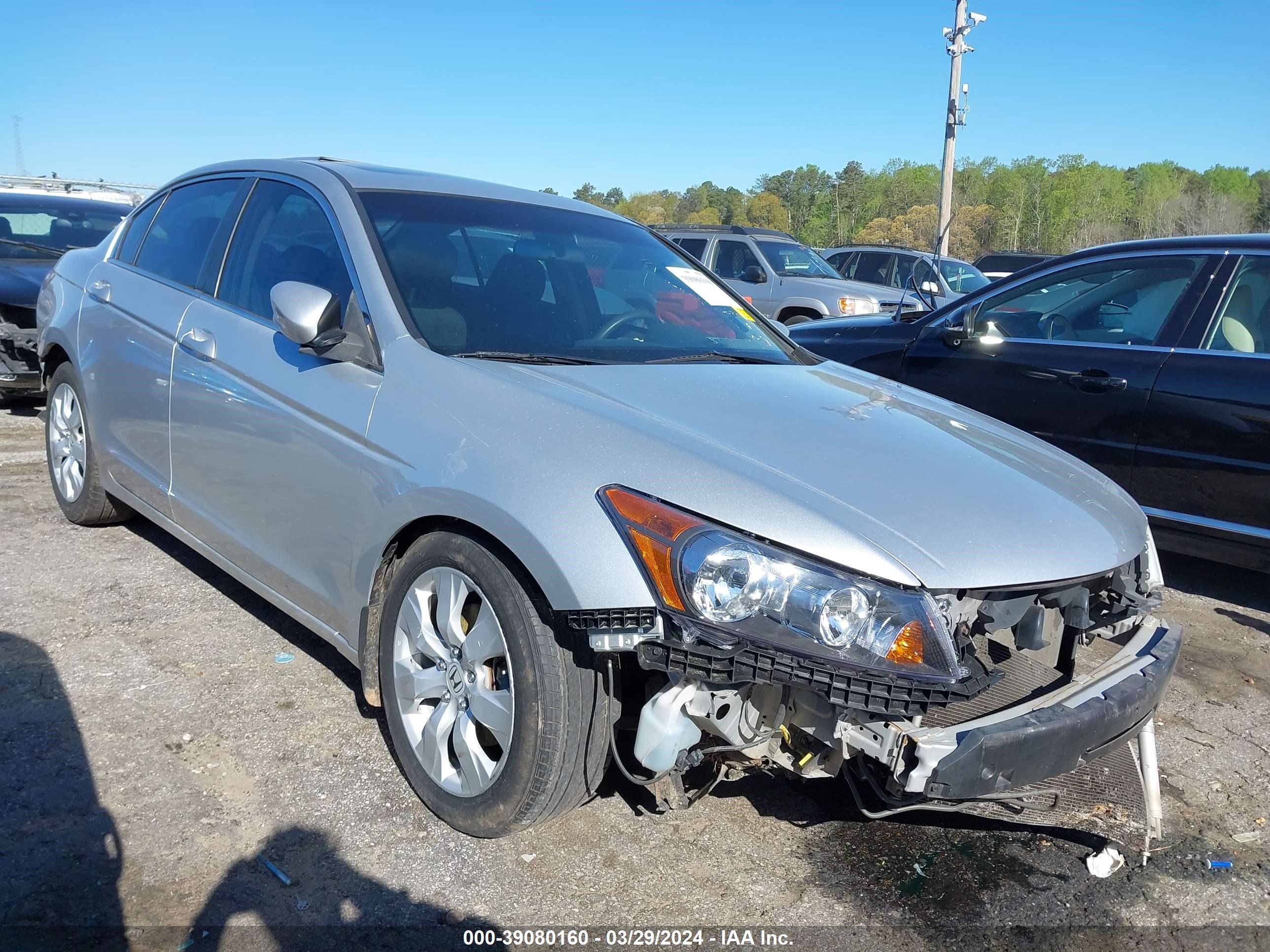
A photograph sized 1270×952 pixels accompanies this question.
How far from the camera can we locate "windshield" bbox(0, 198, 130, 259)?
810 centimetres

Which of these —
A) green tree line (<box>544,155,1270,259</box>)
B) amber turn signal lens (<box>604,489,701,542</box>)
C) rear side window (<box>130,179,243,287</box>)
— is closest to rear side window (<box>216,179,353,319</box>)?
rear side window (<box>130,179,243,287</box>)

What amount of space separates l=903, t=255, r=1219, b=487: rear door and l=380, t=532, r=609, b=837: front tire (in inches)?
136

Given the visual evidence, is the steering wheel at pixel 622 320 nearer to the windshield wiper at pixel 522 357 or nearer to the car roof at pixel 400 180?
the windshield wiper at pixel 522 357

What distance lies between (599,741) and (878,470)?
0.92 meters

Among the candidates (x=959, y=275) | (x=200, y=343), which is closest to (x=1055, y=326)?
(x=200, y=343)

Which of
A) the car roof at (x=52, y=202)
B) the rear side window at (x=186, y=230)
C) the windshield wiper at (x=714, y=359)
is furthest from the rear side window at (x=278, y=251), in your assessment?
the car roof at (x=52, y=202)

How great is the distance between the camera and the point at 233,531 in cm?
336

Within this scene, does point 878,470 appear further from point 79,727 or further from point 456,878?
point 79,727

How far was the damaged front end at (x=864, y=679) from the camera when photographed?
2.06 meters

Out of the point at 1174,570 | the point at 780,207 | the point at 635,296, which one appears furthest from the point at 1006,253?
the point at 780,207

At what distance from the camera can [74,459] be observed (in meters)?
4.69

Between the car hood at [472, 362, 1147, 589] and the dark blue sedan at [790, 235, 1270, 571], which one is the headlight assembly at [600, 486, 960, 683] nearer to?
the car hood at [472, 362, 1147, 589]

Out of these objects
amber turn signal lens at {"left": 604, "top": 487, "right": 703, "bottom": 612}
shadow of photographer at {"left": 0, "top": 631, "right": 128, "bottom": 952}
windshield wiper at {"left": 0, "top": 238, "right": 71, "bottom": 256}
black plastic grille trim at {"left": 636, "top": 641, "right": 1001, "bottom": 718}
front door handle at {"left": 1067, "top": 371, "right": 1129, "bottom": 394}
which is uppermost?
windshield wiper at {"left": 0, "top": 238, "right": 71, "bottom": 256}

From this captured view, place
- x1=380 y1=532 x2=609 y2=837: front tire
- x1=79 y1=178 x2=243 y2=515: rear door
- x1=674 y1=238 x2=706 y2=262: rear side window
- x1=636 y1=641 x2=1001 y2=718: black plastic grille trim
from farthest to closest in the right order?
x1=674 y1=238 x2=706 y2=262: rear side window → x1=79 y1=178 x2=243 y2=515: rear door → x1=380 y1=532 x2=609 y2=837: front tire → x1=636 y1=641 x2=1001 y2=718: black plastic grille trim
